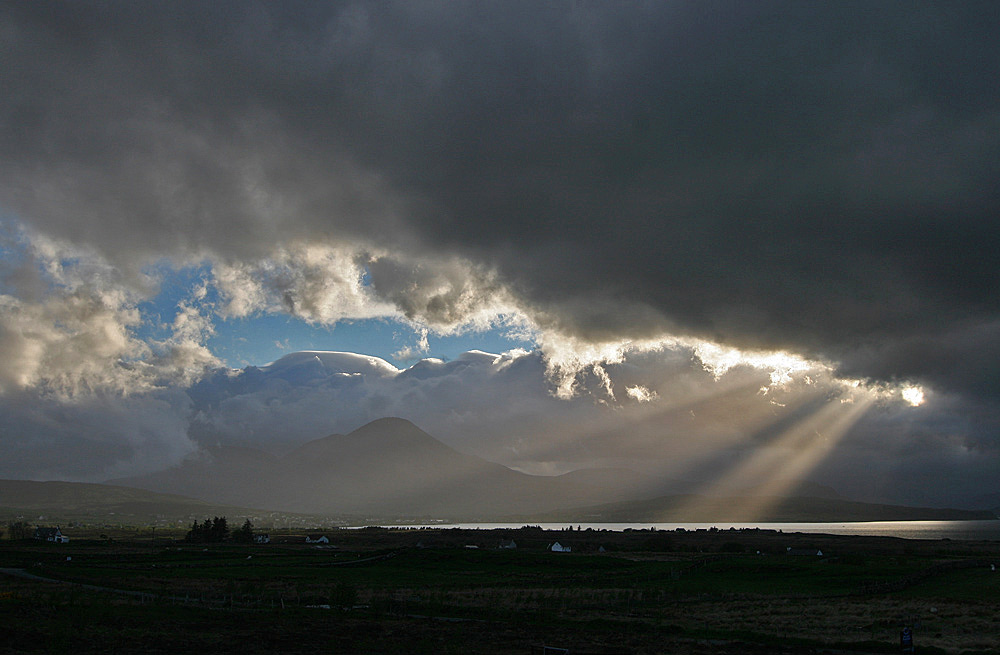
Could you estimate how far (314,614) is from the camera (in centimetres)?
4594

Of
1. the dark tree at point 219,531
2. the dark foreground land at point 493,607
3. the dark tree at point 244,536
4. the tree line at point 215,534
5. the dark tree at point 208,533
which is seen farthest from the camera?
the dark tree at point 244,536

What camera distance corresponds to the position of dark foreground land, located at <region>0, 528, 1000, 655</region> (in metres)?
35.1

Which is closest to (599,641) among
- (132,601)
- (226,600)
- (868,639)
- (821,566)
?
(868,639)

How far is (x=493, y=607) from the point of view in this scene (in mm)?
53719

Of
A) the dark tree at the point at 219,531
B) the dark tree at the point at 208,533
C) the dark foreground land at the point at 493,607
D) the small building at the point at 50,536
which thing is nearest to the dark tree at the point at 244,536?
the dark tree at the point at 219,531

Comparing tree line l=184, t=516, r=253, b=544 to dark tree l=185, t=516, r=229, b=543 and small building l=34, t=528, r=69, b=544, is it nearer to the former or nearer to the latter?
dark tree l=185, t=516, r=229, b=543

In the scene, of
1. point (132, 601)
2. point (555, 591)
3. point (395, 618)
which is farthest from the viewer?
point (555, 591)

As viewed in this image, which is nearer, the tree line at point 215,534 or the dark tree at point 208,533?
the dark tree at point 208,533

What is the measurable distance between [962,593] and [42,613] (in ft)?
251

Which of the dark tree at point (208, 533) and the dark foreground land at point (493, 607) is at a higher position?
the dark foreground land at point (493, 607)

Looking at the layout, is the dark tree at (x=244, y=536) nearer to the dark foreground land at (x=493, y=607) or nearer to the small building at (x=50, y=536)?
the small building at (x=50, y=536)

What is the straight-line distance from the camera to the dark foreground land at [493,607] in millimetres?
35062

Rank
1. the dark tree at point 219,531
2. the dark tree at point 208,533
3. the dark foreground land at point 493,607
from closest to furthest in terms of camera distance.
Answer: the dark foreground land at point 493,607 → the dark tree at point 208,533 → the dark tree at point 219,531

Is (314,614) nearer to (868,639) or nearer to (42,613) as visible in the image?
(42,613)
